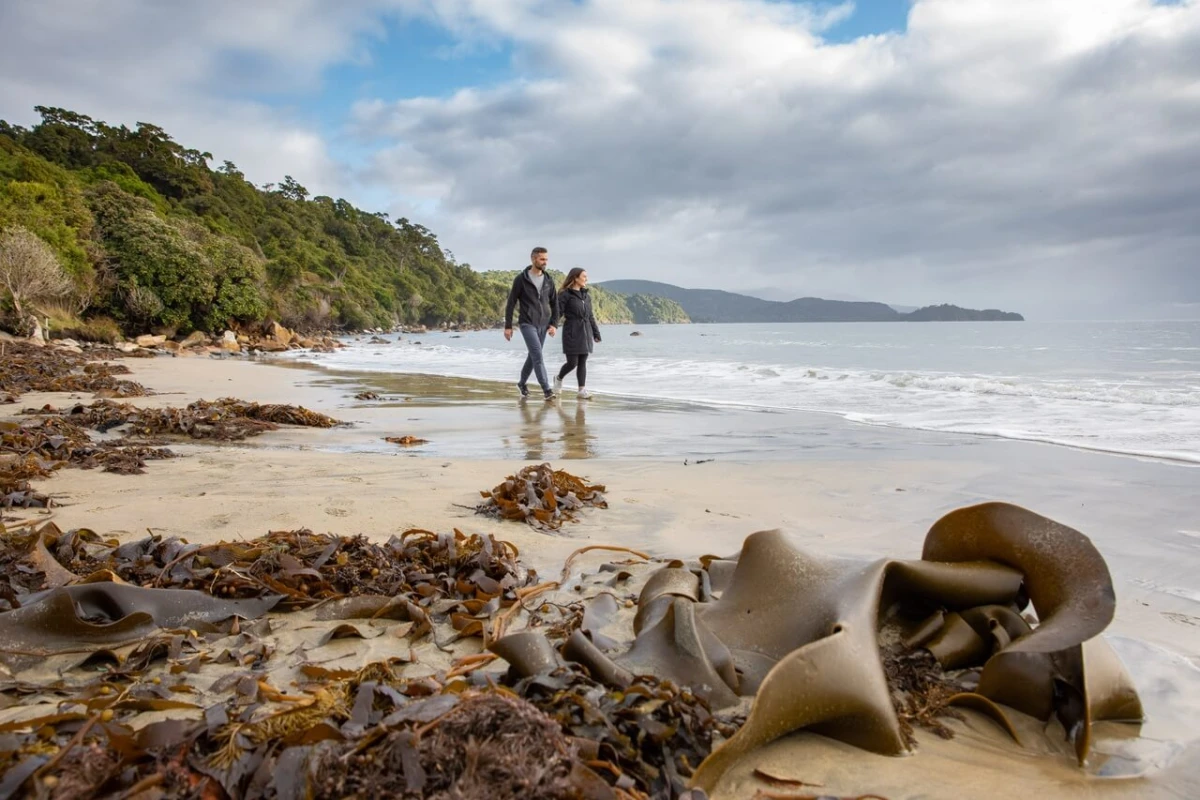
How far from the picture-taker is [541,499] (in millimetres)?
3469

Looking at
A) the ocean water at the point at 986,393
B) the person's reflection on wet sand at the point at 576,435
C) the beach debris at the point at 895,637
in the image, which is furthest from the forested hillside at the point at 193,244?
the beach debris at the point at 895,637

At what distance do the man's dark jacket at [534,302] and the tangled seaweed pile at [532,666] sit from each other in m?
A: 7.16

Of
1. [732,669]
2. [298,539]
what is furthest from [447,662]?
[298,539]

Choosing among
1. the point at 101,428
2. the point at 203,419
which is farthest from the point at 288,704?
the point at 101,428

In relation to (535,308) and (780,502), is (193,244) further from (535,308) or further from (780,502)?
(780,502)

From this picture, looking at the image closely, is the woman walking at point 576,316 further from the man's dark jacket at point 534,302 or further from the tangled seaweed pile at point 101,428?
the tangled seaweed pile at point 101,428

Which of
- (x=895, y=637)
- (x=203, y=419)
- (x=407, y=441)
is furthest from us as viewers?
(x=203, y=419)

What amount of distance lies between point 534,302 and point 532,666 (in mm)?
8219

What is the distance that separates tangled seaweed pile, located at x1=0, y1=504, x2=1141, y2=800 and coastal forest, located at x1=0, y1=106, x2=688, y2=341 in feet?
93.2

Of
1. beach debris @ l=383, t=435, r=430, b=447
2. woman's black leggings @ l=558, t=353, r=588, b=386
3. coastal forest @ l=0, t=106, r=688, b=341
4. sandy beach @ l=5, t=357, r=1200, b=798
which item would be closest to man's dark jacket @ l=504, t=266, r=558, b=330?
woman's black leggings @ l=558, t=353, r=588, b=386

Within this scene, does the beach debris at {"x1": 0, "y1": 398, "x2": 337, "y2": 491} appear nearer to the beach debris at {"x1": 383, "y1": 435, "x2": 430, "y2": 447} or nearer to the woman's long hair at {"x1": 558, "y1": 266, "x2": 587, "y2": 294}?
the beach debris at {"x1": 383, "y1": 435, "x2": 430, "y2": 447}

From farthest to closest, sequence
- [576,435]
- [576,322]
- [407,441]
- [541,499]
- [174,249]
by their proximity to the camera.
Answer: [174,249], [576,322], [576,435], [407,441], [541,499]

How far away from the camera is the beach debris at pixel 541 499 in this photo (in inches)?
130

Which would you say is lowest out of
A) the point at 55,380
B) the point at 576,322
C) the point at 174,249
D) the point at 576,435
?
the point at 576,435
